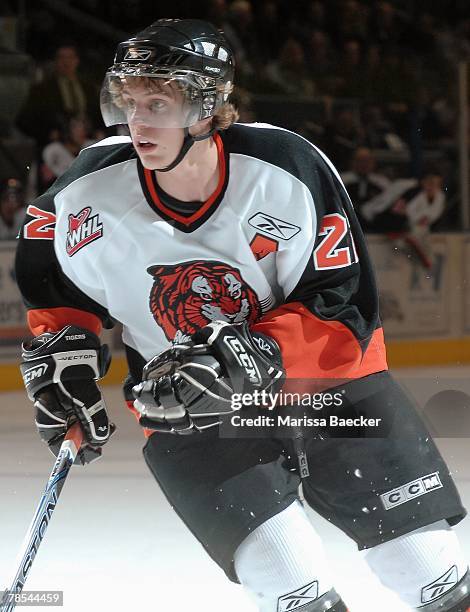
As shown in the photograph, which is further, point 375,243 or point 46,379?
point 375,243

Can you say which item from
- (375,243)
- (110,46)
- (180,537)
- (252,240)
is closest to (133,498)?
(180,537)

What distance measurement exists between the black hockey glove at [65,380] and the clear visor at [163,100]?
381 millimetres

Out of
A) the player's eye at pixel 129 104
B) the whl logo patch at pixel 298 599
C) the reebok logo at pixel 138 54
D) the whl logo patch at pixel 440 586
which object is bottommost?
the whl logo patch at pixel 440 586

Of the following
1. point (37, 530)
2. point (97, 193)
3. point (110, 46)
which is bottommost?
point (110, 46)

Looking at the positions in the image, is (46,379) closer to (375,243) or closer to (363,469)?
(363,469)

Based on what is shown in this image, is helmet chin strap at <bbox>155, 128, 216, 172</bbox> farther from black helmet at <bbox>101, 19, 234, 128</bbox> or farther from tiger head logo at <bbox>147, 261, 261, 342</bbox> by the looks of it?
tiger head logo at <bbox>147, 261, 261, 342</bbox>

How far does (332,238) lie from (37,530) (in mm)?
644

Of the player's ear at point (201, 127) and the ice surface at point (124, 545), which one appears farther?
the ice surface at point (124, 545)

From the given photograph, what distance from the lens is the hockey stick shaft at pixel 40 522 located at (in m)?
1.85

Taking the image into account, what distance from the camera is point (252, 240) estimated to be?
1.80 metres

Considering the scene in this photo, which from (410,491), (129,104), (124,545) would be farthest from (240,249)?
(124,545)

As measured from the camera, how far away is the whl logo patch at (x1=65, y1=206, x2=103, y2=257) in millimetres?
1832

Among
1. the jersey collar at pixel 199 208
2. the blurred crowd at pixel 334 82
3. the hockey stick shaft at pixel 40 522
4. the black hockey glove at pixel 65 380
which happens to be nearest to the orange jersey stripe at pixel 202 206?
the jersey collar at pixel 199 208

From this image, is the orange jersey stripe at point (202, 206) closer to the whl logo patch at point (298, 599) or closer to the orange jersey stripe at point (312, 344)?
the orange jersey stripe at point (312, 344)
